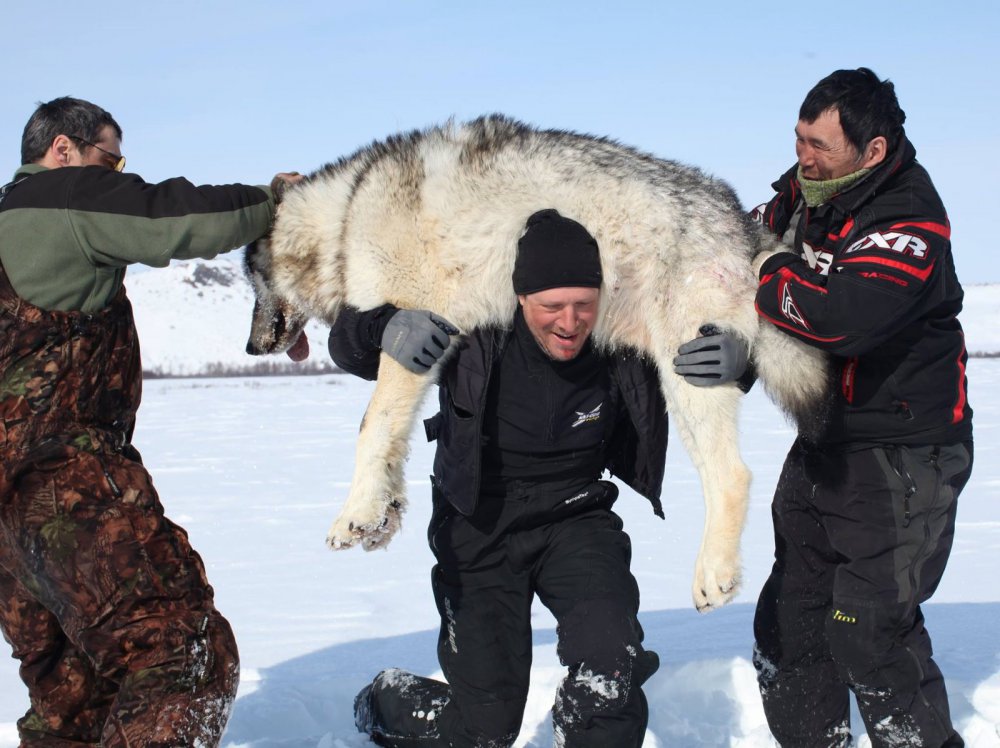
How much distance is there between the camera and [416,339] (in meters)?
2.68

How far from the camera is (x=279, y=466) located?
906cm

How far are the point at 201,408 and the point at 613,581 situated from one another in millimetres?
12593

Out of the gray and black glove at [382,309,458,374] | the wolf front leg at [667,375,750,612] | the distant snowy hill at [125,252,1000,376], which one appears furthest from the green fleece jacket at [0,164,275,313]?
the distant snowy hill at [125,252,1000,376]

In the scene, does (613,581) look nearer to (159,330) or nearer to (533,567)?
(533,567)

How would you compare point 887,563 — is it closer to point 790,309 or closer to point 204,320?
point 790,309

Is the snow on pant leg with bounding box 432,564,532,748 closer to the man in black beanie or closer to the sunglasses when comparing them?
the man in black beanie

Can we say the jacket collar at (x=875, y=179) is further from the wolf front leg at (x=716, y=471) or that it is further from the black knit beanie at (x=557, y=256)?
the black knit beanie at (x=557, y=256)

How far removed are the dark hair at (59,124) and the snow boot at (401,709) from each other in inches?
Answer: 87.4

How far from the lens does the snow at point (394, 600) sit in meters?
3.63

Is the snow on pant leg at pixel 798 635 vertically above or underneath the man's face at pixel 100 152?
underneath

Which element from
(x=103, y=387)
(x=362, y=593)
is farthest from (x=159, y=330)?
(x=103, y=387)

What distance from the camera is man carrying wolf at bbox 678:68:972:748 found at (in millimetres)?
2512

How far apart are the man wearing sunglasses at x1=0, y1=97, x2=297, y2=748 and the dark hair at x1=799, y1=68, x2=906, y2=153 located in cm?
175

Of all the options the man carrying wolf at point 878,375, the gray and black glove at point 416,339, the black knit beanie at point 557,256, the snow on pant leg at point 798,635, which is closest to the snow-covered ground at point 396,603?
the snow on pant leg at point 798,635
